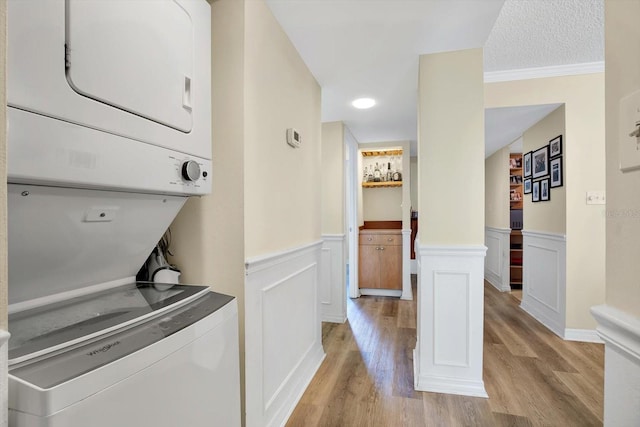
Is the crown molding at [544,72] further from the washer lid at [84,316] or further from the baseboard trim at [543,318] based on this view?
the washer lid at [84,316]

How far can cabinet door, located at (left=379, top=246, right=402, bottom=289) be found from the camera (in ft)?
14.7

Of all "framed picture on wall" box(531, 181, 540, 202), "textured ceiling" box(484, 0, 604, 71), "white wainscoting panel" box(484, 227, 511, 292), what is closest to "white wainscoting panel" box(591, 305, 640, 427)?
"textured ceiling" box(484, 0, 604, 71)

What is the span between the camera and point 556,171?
3088mm

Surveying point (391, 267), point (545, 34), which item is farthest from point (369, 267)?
point (545, 34)

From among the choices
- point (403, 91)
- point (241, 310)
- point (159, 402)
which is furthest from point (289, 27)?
point (159, 402)

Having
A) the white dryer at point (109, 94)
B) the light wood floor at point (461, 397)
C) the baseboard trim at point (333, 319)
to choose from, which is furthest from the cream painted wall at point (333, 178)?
the white dryer at point (109, 94)

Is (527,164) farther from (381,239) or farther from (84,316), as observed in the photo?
(84,316)

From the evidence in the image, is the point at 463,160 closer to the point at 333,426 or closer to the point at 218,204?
the point at 218,204

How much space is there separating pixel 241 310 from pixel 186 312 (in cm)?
49

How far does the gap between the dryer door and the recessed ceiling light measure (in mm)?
2061

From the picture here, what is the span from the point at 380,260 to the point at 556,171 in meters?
2.27

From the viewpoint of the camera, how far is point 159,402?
26.3 inches

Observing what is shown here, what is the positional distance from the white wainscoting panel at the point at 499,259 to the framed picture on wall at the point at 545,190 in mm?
1513

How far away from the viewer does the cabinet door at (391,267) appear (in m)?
4.47
